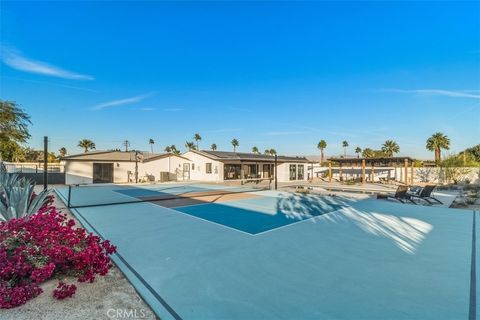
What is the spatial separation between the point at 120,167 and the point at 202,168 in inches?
347

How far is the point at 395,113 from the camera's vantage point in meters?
24.3

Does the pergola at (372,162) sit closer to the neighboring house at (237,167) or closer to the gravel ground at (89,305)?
the neighboring house at (237,167)

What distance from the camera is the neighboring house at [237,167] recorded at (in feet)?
87.0

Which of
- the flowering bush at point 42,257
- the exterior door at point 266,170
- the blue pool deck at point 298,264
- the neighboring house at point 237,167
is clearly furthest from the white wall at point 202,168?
the flowering bush at point 42,257

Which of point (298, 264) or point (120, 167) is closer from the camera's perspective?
point (298, 264)

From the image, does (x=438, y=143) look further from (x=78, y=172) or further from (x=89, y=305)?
(x=78, y=172)

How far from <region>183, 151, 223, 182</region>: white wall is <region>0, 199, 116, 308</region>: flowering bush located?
21.9 metres

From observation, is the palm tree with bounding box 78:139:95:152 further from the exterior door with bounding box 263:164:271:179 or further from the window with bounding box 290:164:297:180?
the window with bounding box 290:164:297:180

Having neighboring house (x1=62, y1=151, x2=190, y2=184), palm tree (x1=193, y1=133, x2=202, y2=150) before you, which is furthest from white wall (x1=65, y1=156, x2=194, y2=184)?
palm tree (x1=193, y1=133, x2=202, y2=150)

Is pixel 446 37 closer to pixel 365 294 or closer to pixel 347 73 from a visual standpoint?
pixel 347 73

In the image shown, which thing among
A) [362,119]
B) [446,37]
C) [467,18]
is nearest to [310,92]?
[362,119]

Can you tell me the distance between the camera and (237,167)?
29.2m

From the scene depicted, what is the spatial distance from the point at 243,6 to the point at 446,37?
37.2 feet

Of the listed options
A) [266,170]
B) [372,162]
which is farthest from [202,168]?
[372,162]
